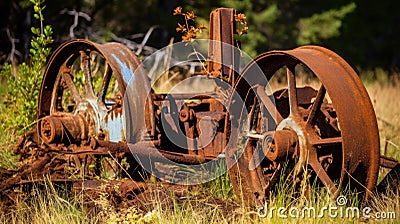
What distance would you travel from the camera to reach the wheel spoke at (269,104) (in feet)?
13.4

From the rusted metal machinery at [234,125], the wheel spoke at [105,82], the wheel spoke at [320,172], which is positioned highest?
the wheel spoke at [105,82]

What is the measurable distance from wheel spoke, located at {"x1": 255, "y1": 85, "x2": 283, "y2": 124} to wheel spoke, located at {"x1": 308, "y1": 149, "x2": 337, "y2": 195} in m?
0.40

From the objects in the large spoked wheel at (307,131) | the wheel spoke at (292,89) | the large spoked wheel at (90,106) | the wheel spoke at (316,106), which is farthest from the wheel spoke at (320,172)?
the large spoked wheel at (90,106)

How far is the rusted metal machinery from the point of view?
3.49 metres

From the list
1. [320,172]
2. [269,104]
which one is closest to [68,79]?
[269,104]

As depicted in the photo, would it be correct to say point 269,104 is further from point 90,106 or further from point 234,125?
point 90,106

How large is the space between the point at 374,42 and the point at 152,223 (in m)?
22.9

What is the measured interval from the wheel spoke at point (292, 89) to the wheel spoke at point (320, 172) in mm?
313

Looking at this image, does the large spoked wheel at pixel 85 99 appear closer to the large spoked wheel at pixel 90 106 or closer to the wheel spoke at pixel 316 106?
the large spoked wheel at pixel 90 106

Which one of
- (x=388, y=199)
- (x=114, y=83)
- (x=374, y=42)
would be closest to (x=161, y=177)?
(x=388, y=199)

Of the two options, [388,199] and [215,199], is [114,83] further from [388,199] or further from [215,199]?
[388,199]

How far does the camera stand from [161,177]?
14.9 feet

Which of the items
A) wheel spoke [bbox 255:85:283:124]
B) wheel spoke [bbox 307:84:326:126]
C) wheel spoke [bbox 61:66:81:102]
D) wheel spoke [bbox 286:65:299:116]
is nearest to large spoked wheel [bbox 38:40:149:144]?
wheel spoke [bbox 61:66:81:102]

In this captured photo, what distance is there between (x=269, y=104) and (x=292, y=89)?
0.23 meters
